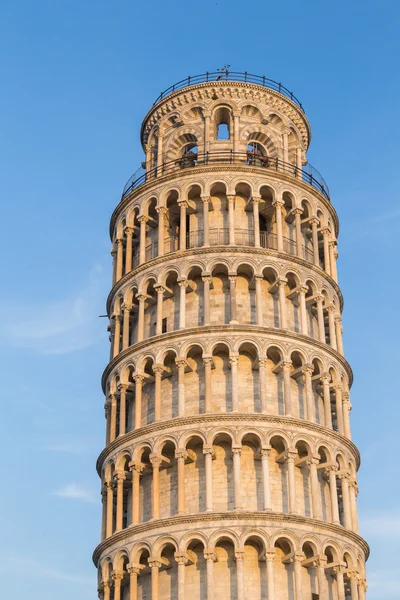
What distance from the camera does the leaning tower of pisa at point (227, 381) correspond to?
137 feet

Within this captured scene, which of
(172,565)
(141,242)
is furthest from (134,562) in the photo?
(141,242)

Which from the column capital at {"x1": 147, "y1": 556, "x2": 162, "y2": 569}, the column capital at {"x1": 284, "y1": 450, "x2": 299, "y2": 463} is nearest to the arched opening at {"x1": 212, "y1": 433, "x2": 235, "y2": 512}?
the column capital at {"x1": 284, "y1": 450, "x2": 299, "y2": 463}

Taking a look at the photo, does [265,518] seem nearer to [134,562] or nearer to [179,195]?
[134,562]

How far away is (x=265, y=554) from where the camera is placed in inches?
1614

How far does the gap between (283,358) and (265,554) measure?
29.0ft

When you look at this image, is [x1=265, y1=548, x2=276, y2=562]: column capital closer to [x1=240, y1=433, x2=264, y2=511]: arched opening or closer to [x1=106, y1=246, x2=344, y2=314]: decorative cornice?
[x1=240, y1=433, x2=264, y2=511]: arched opening

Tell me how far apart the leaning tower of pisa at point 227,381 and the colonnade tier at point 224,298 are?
0.24ft

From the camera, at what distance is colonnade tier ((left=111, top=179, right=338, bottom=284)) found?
161 feet

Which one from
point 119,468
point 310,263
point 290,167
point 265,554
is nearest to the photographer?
point 265,554

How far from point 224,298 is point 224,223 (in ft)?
13.8

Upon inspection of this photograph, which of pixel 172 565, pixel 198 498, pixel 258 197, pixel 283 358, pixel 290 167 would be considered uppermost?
pixel 290 167

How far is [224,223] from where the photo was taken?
49.7 m

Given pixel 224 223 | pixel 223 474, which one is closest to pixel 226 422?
pixel 223 474

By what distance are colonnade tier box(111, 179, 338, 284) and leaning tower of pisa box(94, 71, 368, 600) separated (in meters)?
0.10
